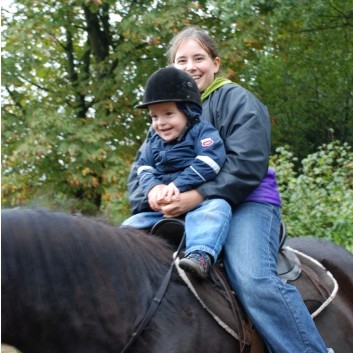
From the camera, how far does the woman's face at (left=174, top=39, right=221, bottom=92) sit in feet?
13.4

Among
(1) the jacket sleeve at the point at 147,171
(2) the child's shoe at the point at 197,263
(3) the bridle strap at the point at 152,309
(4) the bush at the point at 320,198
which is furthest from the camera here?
(4) the bush at the point at 320,198

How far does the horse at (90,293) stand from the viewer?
3002 mm

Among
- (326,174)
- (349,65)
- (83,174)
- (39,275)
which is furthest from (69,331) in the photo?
(349,65)

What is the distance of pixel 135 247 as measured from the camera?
11.2 ft

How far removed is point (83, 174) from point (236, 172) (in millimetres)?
11311

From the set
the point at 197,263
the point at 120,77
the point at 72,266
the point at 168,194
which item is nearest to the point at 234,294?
the point at 197,263

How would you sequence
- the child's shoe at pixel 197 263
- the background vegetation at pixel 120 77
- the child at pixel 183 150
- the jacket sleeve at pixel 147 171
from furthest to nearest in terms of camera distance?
the background vegetation at pixel 120 77, the jacket sleeve at pixel 147 171, the child at pixel 183 150, the child's shoe at pixel 197 263

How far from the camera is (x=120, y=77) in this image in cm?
1534

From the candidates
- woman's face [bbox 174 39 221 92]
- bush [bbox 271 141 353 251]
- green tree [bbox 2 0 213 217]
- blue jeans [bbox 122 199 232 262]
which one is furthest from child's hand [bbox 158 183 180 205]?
green tree [bbox 2 0 213 217]

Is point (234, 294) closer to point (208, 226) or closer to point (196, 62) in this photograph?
point (208, 226)

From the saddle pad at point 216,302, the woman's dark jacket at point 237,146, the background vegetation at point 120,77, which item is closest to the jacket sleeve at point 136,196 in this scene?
the woman's dark jacket at point 237,146

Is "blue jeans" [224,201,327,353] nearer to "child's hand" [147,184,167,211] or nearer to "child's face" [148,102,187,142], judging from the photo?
"child's hand" [147,184,167,211]

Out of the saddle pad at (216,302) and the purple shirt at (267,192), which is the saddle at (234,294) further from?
the purple shirt at (267,192)

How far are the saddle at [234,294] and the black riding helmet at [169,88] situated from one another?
0.53 m
